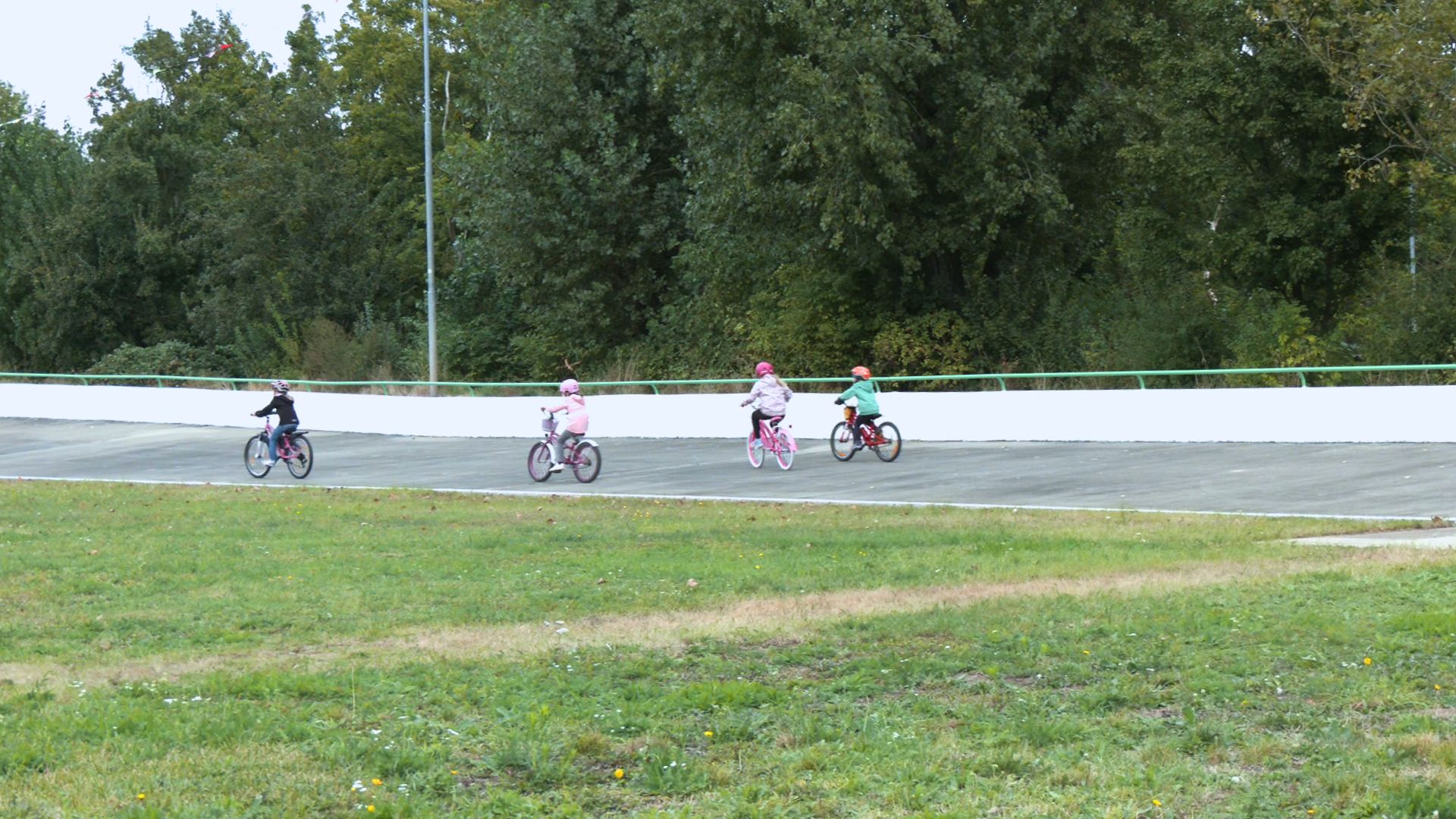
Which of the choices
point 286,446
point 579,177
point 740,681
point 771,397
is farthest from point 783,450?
point 579,177

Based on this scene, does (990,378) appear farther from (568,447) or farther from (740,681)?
(740,681)

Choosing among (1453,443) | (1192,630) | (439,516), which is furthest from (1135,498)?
(1192,630)

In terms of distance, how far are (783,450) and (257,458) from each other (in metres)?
9.02

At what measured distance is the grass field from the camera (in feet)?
19.2

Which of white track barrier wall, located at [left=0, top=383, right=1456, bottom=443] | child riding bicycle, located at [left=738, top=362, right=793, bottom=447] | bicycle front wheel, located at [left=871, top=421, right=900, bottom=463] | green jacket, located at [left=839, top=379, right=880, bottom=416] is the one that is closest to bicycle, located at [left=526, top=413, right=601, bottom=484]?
white track barrier wall, located at [left=0, top=383, right=1456, bottom=443]

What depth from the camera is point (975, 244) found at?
37.8m

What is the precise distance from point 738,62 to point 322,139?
29.0 metres

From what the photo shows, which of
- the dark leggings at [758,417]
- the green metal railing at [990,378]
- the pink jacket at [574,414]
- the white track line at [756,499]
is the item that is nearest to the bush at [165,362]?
the green metal railing at [990,378]

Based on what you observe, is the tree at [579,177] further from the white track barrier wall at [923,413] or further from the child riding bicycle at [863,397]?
the child riding bicycle at [863,397]

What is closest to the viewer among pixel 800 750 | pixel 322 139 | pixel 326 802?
pixel 326 802

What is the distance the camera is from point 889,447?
2594cm

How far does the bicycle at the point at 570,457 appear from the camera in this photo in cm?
2445

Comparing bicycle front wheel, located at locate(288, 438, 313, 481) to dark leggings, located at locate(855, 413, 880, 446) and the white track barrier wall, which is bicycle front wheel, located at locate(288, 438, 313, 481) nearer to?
the white track barrier wall

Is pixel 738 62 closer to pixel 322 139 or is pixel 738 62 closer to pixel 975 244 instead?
pixel 975 244
